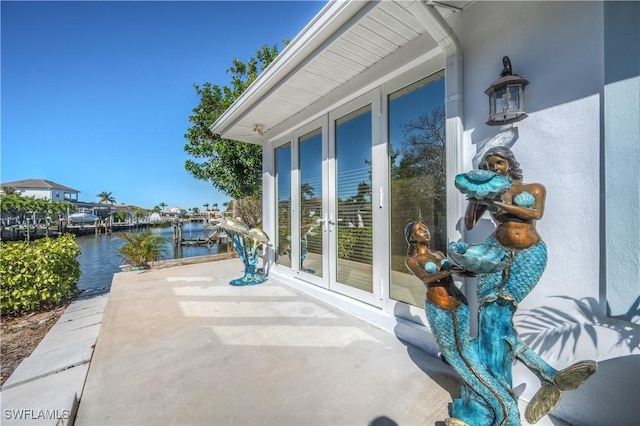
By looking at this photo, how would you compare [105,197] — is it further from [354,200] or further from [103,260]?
[354,200]

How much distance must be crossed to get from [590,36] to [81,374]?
4.03 metres

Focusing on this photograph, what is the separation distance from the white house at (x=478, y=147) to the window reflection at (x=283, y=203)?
105cm

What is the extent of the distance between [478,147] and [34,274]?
17.4 ft

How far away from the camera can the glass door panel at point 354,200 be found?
302 cm

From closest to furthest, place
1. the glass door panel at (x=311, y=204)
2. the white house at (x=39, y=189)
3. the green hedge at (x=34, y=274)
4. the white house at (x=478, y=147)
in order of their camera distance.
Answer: the white house at (x=478, y=147) < the green hedge at (x=34, y=274) < the glass door panel at (x=311, y=204) < the white house at (x=39, y=189)

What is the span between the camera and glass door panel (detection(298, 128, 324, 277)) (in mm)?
3816

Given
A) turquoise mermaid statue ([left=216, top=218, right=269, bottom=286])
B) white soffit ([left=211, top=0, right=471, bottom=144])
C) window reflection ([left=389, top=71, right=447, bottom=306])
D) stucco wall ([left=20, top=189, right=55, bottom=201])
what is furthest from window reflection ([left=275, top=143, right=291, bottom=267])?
stucco wall ([left=20, top=189, right=55, bottom=201])

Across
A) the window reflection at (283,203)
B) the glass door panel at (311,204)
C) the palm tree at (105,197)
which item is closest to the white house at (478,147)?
the glass door panel at (311,204)

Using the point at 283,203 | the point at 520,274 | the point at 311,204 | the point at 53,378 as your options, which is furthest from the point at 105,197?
the point at 520,274

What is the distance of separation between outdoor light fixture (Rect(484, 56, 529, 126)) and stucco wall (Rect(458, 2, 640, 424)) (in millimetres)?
70

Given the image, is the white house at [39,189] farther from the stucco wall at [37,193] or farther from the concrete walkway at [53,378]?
the concrete walkway at [53,378]

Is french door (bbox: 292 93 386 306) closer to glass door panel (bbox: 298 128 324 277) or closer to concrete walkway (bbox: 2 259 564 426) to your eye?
glass door panel (bbox: 298 128 324 277)

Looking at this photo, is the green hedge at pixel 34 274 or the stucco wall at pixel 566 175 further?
the green hedge at pixel 34 274

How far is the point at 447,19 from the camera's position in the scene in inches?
79.0
